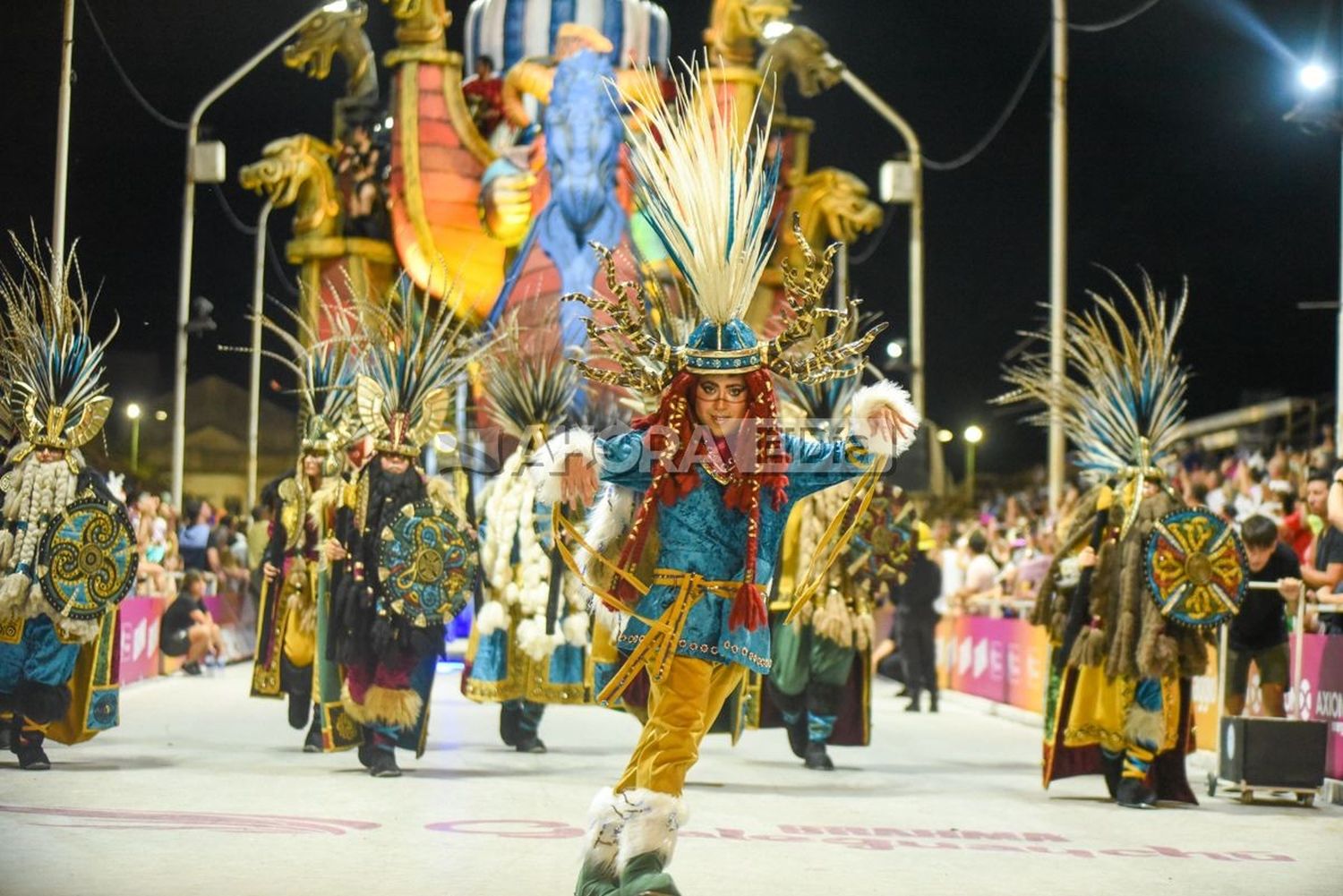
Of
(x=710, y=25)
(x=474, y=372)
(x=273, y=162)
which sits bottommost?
(x=474, y=372)

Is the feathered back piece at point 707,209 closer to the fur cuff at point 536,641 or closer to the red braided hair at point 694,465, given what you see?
the red braided hair at point 694,465

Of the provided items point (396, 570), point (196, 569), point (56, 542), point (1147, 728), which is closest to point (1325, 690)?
point (1147, 728)

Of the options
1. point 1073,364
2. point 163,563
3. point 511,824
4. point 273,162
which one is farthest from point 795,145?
point 511,824

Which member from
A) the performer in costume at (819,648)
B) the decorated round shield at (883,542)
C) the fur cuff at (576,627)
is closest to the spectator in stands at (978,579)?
the decorated round shield at (883,542)

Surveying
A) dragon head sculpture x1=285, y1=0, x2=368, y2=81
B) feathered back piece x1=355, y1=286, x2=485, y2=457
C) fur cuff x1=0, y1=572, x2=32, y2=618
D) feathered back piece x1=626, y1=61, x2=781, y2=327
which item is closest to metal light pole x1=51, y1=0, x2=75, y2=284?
feathered back piece x1=355, y1=286, x2=485, y2=457

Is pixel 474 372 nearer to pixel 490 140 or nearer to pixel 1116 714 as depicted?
pixel 1116 714

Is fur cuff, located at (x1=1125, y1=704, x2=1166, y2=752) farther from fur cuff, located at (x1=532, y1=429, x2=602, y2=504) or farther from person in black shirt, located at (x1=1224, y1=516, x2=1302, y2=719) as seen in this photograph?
fur cuff, located at (x1=532, y1=429, x2=602, y2=504)

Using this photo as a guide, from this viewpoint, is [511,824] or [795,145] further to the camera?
[795,145]

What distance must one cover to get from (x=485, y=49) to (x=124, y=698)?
56.3ft

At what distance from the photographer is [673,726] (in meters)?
7.55

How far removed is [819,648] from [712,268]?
6.54 metres

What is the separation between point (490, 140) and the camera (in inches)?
1305

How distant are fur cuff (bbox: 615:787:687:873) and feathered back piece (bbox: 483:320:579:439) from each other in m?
7.94

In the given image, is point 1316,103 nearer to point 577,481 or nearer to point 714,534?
point 714,534
